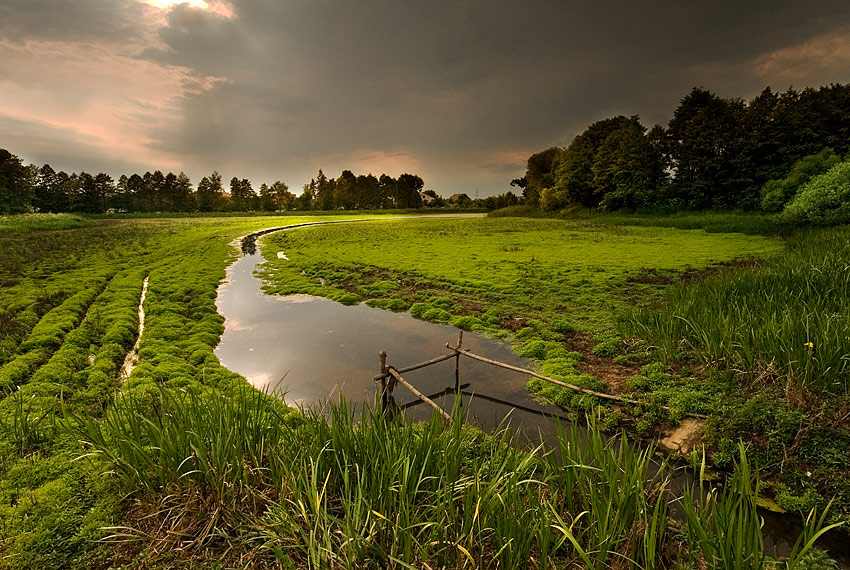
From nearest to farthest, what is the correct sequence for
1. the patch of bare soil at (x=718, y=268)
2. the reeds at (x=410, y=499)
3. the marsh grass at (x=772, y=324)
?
the reeds at (x=410, y=499), the marsh grass at (x=772, y=324), the patch of bare soil at (x=718, y=268)

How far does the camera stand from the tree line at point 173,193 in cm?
6125

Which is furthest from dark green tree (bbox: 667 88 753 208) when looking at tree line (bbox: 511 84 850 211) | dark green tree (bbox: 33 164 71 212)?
dark green tree (bbox: 33 164 71 212)

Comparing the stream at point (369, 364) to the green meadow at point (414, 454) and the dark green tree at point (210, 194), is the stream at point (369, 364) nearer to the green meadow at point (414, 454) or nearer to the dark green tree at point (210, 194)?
the green meadow at point (414, 454)

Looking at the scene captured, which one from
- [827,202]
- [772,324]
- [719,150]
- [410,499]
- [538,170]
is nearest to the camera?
[410,499]

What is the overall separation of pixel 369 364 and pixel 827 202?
27258 millimetres

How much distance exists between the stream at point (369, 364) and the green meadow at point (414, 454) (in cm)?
43

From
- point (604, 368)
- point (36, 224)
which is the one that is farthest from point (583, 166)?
point (36, 224)

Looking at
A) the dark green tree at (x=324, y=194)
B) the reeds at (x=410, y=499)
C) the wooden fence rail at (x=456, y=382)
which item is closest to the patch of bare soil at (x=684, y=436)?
the wooden fence rail at (x=456, y=382)

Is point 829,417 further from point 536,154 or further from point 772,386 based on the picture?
point 536,154

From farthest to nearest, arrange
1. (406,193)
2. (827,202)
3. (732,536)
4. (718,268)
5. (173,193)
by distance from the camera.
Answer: (406,193) < (173,193) < (827,202) < (718,268) < (732,536)

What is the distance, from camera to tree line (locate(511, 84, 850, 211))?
121 ft

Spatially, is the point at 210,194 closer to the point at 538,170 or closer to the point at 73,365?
the point at 538,170

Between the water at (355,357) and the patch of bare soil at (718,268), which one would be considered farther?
the patch of bare soil at (718,268)

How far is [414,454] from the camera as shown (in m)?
3.72
